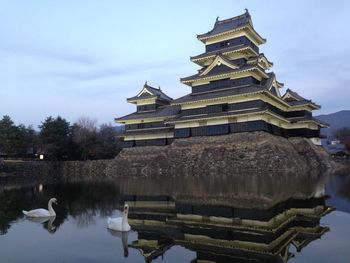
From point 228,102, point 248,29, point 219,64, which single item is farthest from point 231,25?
point 228,102

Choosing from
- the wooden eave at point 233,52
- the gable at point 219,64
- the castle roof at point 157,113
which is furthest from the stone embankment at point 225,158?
the wooden eave at point 233,52

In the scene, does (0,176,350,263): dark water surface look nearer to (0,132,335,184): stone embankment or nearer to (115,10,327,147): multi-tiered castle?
(0,132,335,184): stone embankment

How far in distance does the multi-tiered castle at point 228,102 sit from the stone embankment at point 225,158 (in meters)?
1.61

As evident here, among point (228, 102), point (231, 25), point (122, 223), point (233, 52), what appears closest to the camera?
point (122, 223)

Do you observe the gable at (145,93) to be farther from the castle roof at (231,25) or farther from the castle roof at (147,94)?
the castle roof at (231,25)

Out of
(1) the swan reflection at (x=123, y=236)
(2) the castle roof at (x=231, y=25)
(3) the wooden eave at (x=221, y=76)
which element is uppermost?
(2) the castle roof at (x=231, y=25)

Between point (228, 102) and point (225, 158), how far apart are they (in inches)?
270

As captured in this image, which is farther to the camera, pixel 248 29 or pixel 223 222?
pixel 248 29

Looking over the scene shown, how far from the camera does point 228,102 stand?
124ft

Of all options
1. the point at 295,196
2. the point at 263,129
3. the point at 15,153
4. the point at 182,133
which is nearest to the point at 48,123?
the point at 15,153

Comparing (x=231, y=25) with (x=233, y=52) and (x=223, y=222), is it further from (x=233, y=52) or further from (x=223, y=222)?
(x=223, y=222)

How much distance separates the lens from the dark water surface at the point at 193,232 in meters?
7.32

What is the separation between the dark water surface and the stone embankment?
16.7m

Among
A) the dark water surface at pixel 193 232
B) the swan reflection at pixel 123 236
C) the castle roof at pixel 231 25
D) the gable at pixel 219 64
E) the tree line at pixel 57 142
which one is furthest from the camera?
the tree line at pixel 57 142
